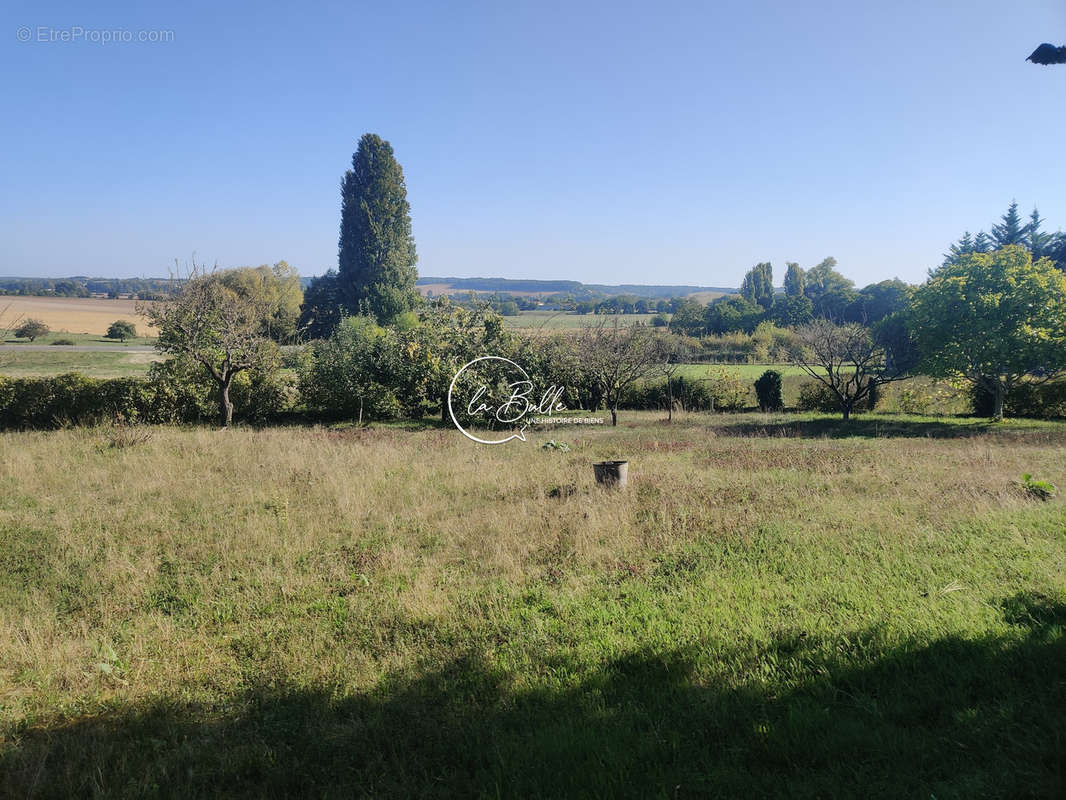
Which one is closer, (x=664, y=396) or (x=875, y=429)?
(x=875, y=429)

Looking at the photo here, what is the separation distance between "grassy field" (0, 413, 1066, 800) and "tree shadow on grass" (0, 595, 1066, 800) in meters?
0.02

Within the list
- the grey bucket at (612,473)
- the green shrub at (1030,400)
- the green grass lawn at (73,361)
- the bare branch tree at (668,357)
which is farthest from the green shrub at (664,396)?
the green grass lawn at (73,361)

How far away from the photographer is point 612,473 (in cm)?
959

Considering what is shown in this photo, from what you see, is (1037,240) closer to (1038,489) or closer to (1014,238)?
(1014,238)

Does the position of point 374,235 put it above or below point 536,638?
above

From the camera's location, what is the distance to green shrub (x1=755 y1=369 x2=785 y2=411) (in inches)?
1031

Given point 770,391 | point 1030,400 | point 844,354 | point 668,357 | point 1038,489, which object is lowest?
point 770,391

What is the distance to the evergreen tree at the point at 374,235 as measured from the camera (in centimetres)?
4850

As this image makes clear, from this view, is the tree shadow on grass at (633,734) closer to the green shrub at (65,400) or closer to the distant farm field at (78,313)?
the green shrub at (65,400)

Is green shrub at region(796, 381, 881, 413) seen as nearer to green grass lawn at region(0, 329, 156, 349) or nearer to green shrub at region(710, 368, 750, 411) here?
green shrub at region(710, 368, 750, 411)

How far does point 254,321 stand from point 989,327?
82.9 feet

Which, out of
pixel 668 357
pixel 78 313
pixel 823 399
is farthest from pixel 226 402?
pixel 78 313

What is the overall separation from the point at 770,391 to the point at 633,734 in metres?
25.5

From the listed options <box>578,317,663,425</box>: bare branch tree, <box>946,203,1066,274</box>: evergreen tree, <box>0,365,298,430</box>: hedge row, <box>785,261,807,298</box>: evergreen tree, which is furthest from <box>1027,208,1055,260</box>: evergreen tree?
<box>0,365,298,430</box>: hedge row
